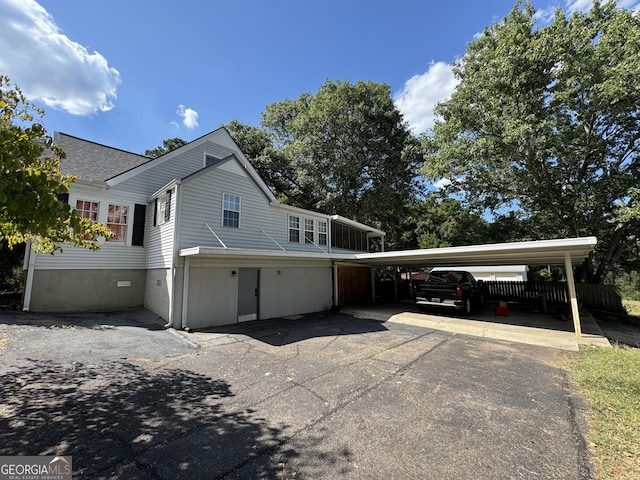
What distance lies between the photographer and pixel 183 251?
8367 mm

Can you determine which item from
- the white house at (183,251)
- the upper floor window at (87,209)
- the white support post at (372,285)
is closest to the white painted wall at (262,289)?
the white house at (183,251)

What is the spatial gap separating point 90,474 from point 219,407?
1.53m

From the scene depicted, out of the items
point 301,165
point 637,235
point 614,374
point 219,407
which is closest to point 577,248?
point 614,374

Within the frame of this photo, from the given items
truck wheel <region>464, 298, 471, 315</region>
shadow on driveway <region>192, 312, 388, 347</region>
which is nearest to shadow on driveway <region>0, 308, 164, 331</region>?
shadow on driveway <region>192, 312, 388, 347</region>

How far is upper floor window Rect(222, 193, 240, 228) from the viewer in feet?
34.0

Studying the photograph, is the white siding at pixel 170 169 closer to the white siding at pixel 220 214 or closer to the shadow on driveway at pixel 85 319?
the white siding at pixel 220 214

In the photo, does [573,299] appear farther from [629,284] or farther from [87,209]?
[629,284]

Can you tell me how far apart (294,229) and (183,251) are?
5.49m

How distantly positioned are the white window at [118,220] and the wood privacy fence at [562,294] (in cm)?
1825

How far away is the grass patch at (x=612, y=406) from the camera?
2.60 m

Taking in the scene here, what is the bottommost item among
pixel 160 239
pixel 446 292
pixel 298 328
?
pixel 298 328

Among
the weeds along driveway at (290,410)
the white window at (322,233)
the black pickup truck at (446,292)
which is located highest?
the white window at (322,233)

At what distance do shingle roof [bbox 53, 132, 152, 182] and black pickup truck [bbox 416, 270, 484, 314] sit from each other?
13.7 metres

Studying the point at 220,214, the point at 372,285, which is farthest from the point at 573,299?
the point at 220,214
